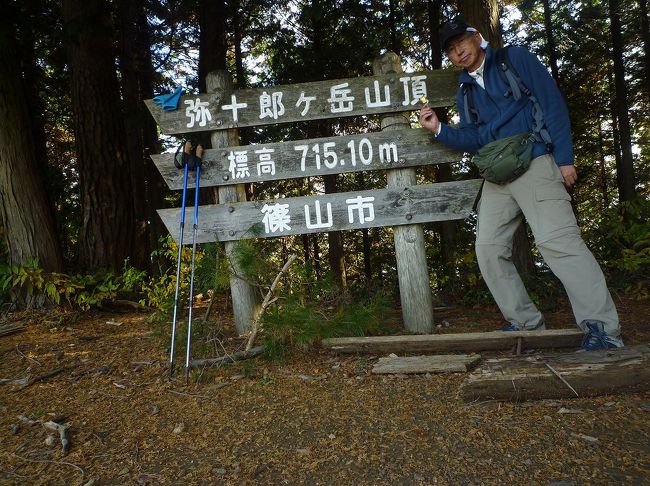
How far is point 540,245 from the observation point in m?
3.29

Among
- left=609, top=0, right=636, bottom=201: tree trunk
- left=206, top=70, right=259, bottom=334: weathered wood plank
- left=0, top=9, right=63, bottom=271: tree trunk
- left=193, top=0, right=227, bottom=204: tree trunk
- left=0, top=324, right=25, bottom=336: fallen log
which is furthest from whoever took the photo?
left=609, top=0, right=636, bottom=201: tree trunk

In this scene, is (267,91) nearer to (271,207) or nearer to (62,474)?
(271,207)

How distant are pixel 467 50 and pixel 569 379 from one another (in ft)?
8.37

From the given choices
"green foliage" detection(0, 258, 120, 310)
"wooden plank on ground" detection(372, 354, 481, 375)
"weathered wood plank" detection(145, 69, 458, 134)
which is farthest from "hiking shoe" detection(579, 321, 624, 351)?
"green foliage" detection(0, 258, 120, 310)

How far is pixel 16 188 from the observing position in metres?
Answer: 5.47

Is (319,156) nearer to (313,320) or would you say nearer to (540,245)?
(313,320)

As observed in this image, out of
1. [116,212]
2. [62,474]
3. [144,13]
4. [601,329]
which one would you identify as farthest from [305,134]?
[62,474]

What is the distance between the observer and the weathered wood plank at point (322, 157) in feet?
13.9

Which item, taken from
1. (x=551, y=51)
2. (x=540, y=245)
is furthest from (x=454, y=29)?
(x=551, y=51)

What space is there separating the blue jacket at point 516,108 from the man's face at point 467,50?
7cm

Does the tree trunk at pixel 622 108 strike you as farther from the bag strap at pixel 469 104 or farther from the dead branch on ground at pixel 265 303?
the dead branch on ground at pixel 265 303

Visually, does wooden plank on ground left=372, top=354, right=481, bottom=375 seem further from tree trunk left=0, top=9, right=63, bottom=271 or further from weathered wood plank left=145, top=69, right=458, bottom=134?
tree trunk left=0, top=9, right=63, bottom=271

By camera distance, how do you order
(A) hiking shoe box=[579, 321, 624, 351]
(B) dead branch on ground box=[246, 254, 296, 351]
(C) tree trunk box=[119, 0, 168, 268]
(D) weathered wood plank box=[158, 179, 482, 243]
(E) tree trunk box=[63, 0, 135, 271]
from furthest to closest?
1. (C) tree trunk box=[119, 0, 168, 268]
2. (E) tree trunk box=[63, 0, 135, 271]
3. (D) weathered wood plank box=[158, 179, 482, 243]
4. (B) dead branch on ground box=[246, 254, 296, 351]
5. (A) hiking shoe box=[579, 321, 624, 351]

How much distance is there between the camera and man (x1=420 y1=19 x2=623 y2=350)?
10.4 feet
